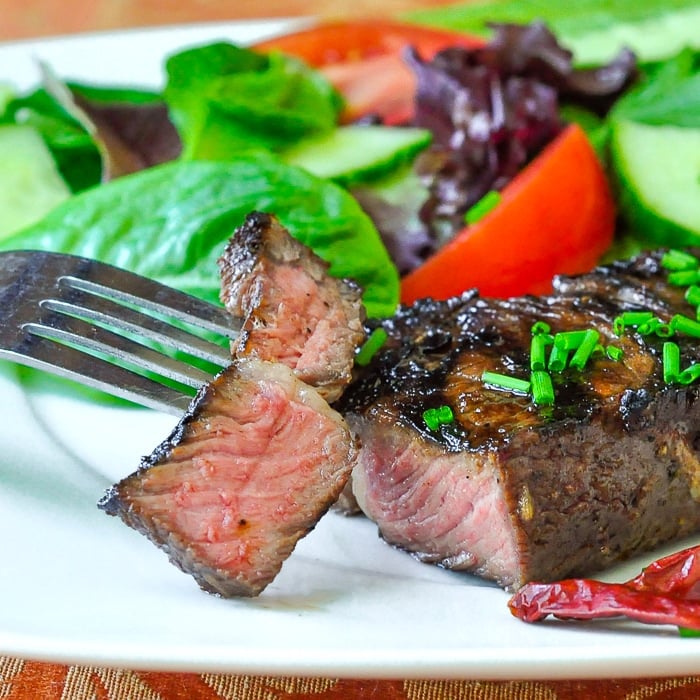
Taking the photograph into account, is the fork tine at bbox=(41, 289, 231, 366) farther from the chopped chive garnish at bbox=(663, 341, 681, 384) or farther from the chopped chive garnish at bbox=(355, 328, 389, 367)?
the chopped chive garnish at bbox=(663, 341, 681, 384)

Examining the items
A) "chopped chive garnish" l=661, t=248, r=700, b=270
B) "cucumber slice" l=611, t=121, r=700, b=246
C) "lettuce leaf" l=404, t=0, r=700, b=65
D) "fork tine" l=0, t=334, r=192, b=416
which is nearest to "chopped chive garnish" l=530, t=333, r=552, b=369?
"chopped chive garnish" l=661, t=248, r=700, b=270

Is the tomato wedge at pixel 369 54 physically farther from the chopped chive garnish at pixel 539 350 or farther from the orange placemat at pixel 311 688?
the orange placemat at pixel 311 688

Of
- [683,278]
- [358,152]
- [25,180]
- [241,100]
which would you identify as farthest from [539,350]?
[25,180]

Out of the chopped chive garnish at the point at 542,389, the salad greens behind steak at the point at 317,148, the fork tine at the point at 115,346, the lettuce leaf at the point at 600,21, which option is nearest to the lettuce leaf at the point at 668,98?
the salad greens behind steak at the point at 317,148

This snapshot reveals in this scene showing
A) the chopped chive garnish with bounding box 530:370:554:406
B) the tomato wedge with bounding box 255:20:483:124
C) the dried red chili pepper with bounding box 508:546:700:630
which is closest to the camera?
the dried red chili pepper with bounding box 508:546:700:630

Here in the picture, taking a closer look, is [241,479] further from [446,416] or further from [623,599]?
[623,599]

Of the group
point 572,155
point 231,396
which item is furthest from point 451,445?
point 572,155
